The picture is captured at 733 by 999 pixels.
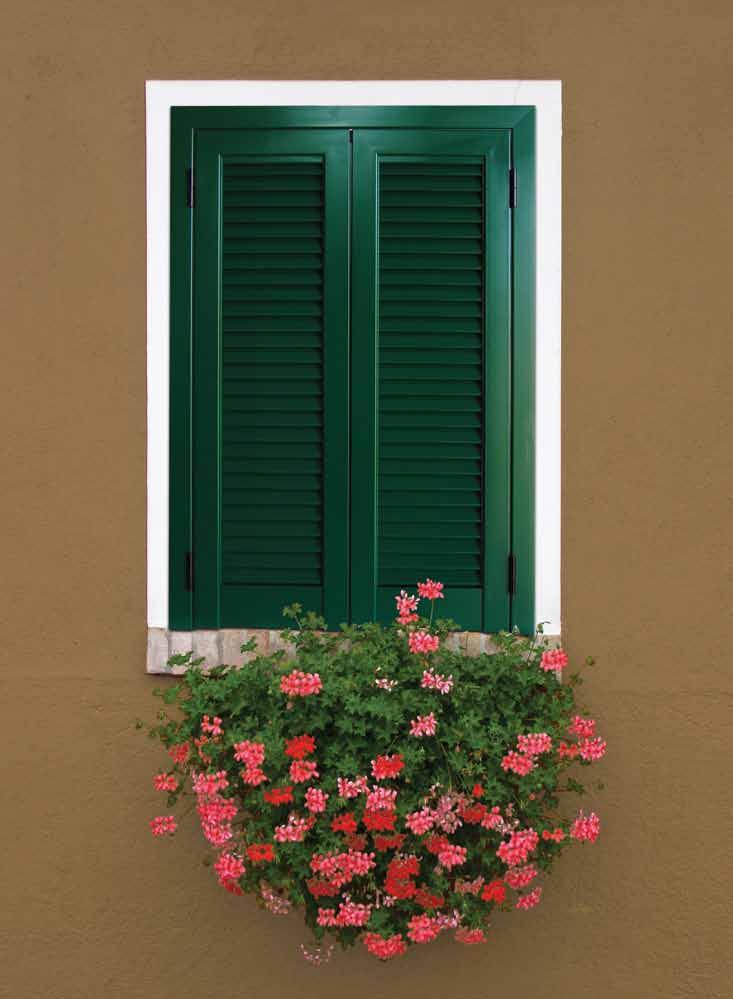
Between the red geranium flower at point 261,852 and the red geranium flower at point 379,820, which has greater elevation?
the red geranium flower at point 379,820

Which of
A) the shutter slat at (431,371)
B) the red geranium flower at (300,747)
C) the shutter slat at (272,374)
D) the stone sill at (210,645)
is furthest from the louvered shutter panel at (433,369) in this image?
the red geranium flower at (300,747)

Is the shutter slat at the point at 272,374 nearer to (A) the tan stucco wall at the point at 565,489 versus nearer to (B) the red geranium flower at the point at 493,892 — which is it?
(A) the tan stucco wall at the point at 565,489

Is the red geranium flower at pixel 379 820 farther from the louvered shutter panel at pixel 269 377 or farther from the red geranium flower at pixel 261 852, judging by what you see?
the louvered shutter panel at pixel 269 377

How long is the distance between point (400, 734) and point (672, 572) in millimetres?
887

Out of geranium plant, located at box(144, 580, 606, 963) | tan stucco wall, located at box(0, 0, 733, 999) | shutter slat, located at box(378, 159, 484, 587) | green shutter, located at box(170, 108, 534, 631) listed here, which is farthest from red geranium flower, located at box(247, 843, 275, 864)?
shutter slat, located at box(378, 159, 484, 587)

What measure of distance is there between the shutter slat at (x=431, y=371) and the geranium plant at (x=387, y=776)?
0.73ft

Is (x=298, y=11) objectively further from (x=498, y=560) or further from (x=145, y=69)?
(x=498, y=560)

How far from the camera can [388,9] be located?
8.66 ft

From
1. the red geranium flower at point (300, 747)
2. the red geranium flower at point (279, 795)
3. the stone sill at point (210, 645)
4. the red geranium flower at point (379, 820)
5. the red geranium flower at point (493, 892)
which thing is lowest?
the red geranium flower at point (493, 892)

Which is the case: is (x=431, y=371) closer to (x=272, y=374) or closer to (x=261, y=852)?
(x=272, y=374)


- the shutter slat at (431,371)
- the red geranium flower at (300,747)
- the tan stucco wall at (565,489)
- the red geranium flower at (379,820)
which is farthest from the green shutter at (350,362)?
the red geranium flower at (379,820)

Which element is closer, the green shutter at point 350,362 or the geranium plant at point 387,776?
the geranium plant at point 387,776

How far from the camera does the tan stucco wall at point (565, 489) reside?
2633mm

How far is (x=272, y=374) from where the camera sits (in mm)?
2670
